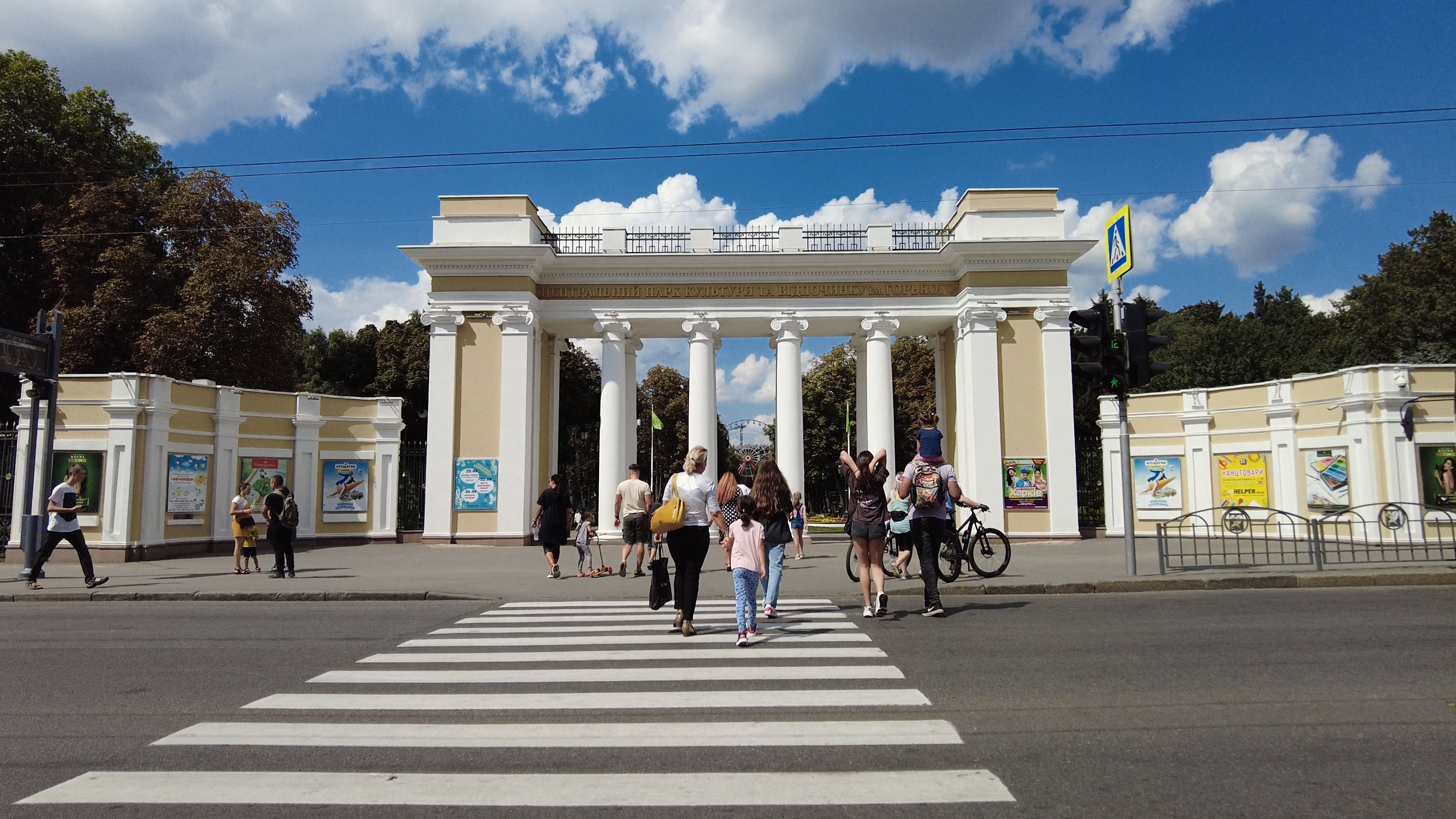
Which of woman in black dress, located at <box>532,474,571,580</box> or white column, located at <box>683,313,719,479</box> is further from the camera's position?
white column, located at <box>683,313,719,479</box>

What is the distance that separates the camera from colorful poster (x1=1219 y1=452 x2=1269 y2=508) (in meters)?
21.0

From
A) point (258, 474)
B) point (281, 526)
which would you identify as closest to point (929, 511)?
point (281, 526)

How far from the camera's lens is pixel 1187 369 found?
41.9 m

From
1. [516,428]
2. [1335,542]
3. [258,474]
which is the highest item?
[516,428]

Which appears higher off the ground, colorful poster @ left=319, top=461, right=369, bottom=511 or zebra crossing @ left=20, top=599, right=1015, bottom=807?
colorful poster @ left=319, top=461, right=369, bottom=511

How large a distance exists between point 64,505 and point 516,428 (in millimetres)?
10692

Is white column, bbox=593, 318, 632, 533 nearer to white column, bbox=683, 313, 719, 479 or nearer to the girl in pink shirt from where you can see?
white column, bbox=683, 313, 719, 479

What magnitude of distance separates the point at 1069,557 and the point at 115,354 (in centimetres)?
3137

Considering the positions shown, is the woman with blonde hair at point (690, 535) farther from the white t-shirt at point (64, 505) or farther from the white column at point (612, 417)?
the white column at point (612, 417)

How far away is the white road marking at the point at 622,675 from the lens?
637cm

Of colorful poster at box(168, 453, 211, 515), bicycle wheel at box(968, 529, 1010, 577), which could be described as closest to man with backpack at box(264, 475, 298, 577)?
colorful poster at box(168, 453, 211, 515)

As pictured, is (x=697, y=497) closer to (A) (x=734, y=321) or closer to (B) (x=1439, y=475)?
(A) (x=734, y=321)

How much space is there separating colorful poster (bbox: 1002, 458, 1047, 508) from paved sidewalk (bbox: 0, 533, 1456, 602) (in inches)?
163

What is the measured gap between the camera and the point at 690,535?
8.00m
